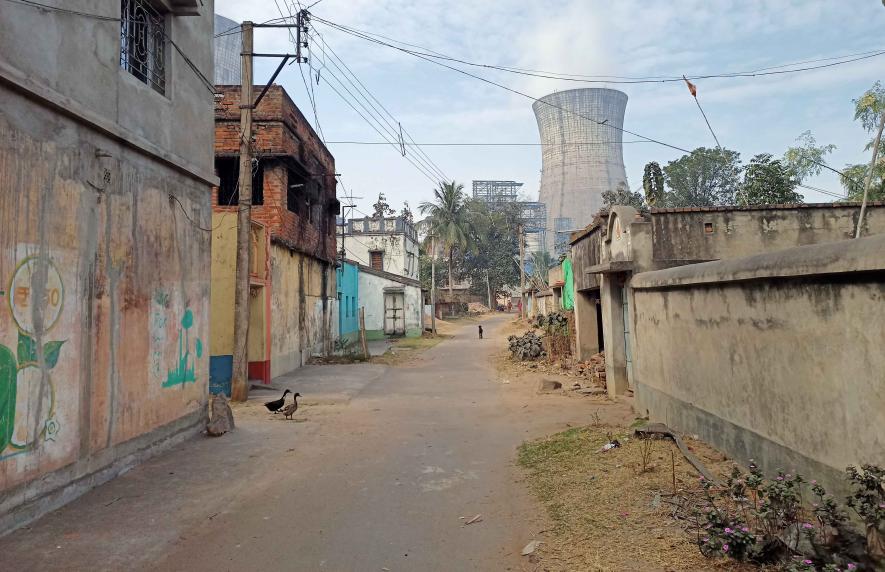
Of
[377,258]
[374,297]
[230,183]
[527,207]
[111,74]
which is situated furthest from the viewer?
[527,207]

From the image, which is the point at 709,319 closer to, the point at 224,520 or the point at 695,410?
the point at 695,410

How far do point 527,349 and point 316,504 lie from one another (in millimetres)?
13750

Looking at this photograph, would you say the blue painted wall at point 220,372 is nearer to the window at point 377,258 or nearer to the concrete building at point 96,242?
the concrete building at point 96,242

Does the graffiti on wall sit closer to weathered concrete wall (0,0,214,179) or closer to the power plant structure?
weathered concrete wall (0,0,214,179)

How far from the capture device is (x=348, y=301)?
1068 inches

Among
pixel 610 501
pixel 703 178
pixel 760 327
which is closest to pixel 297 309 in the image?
pixel 610 501

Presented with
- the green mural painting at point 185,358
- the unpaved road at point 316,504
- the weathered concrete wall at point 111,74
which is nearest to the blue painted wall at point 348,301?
the unpaved road at point 316,504

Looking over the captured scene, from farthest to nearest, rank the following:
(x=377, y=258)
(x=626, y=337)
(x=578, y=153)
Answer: (x=578, y=153) < (x=377, y=258) < (x=626, y=337)

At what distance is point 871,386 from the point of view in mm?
3592

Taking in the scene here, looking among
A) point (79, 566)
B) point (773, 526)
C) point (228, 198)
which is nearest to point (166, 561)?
point (79, 566)

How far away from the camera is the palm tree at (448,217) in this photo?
48.0 m

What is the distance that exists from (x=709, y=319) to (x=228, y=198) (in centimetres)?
1459

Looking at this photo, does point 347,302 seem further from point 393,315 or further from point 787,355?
point 787,355

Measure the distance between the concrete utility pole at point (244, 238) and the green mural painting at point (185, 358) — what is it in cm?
272
